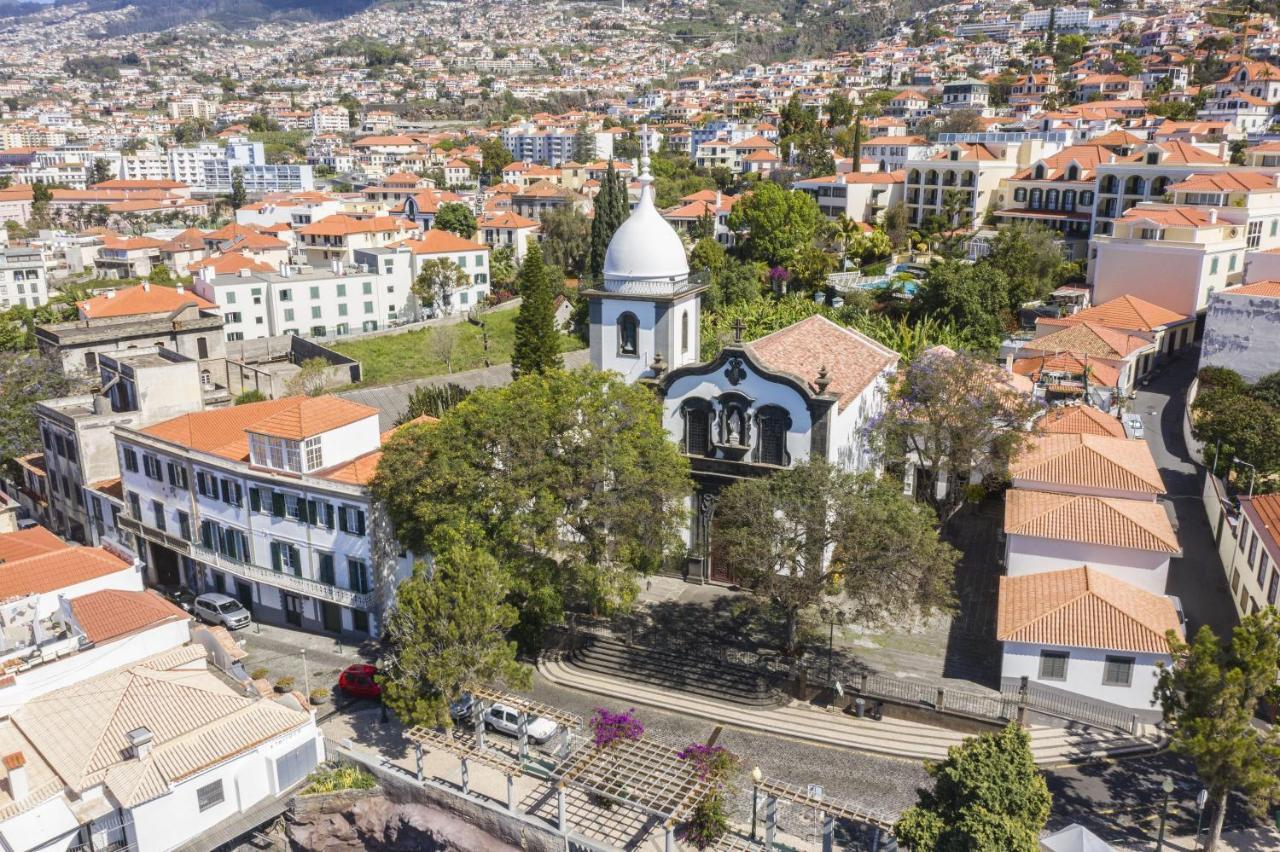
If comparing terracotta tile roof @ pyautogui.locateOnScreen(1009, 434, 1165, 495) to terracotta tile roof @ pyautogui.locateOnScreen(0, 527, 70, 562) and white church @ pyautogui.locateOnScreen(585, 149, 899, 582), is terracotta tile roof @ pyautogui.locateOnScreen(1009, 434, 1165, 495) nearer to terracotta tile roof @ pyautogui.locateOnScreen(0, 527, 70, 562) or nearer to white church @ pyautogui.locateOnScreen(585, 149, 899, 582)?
white church @ pyautogui.locateOnScreen(585, 149, 899, 582)

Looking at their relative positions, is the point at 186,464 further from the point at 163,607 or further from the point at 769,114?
the point at 769,114

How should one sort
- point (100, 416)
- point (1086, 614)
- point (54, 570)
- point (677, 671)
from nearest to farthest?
point (1086, 614) < point (677, 671) < point (54, 570) < point (100, 416)

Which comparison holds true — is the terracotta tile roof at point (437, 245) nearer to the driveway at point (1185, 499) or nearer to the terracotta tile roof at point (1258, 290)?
the driveway at point (1185, 499)

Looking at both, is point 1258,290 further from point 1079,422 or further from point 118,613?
point 118,613

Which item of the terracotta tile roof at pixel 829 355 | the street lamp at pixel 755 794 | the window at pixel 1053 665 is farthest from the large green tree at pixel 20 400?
the window at pixel 1053 665

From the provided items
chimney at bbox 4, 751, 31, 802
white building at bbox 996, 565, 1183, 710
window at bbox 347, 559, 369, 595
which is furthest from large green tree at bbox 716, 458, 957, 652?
chimney at bbox 4, 751, 31, 802

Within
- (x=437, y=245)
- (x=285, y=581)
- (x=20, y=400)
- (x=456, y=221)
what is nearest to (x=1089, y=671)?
(x=285, y=581)

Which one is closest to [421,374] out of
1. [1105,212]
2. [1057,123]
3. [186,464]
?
[186,464]
